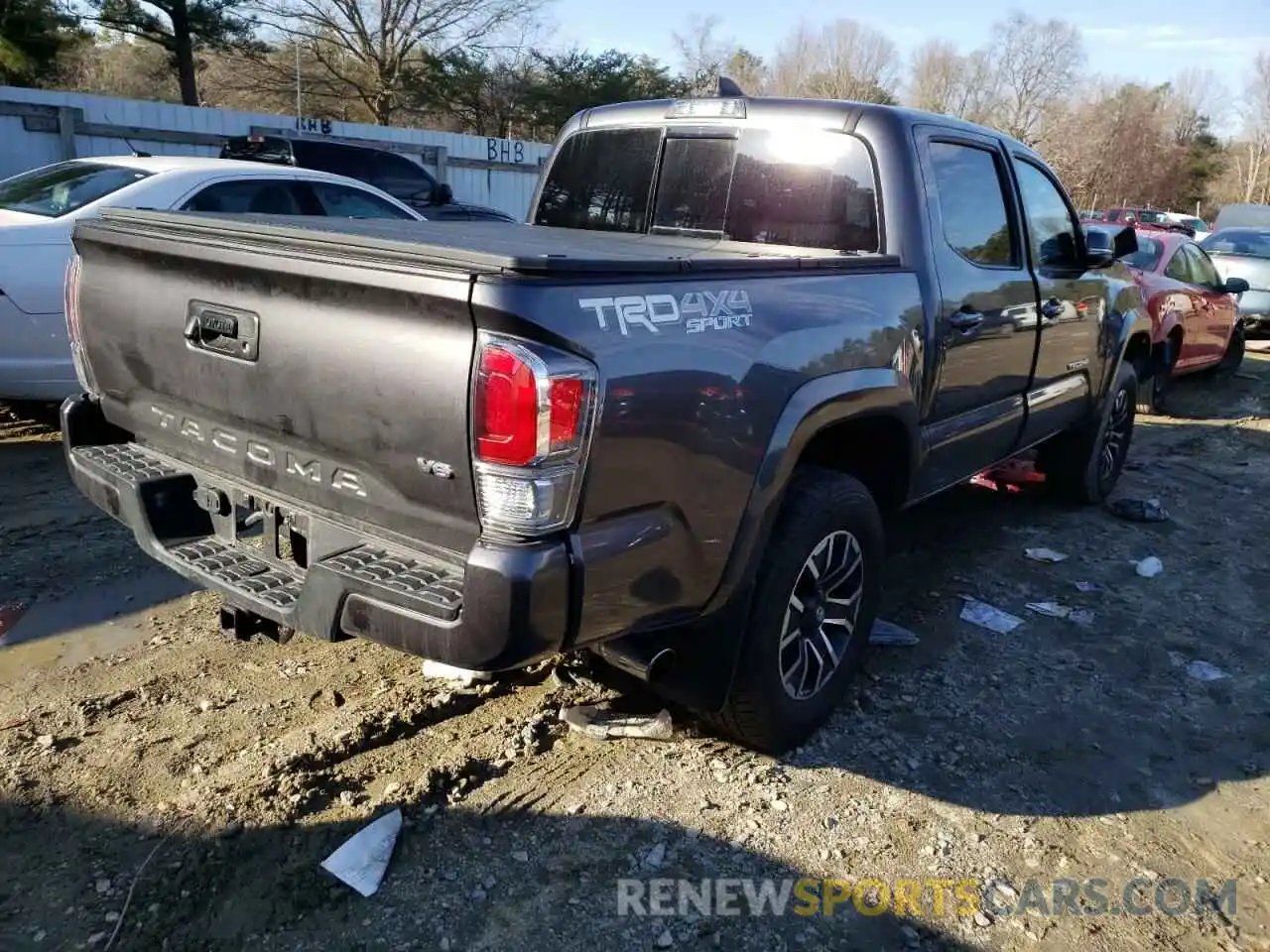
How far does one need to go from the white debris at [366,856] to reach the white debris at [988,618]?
272 cm

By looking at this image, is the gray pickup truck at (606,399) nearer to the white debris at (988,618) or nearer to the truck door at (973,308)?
the truck door at (973,308)

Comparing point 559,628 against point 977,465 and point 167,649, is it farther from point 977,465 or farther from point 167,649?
point 977,465

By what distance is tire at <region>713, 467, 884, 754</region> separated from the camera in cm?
288

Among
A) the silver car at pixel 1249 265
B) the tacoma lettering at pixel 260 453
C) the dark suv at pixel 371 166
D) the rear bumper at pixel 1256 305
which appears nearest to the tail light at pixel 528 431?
the tacoma lettering at pixel 260 453

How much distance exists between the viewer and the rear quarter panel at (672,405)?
2156 mm

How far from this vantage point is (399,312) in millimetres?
2211

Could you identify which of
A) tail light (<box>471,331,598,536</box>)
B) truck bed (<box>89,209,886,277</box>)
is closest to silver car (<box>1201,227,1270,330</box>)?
truck bed (<box>89,209,886,277</box>)

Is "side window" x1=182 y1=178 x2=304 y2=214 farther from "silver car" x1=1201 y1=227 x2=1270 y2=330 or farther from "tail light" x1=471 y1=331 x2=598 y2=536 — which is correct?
"silver car" x1=1201 y1=227 x2=1270 y2=330

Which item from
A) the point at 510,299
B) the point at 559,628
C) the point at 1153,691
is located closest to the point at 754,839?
the point at 559,628

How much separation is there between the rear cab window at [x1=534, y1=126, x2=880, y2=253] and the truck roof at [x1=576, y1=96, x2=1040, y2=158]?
5 centimetres

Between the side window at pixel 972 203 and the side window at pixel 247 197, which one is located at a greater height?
the side window at pixel 972 203

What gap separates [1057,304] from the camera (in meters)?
4.53

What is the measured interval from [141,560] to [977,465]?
3721mm

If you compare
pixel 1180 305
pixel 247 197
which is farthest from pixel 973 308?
pixel 1180 305
